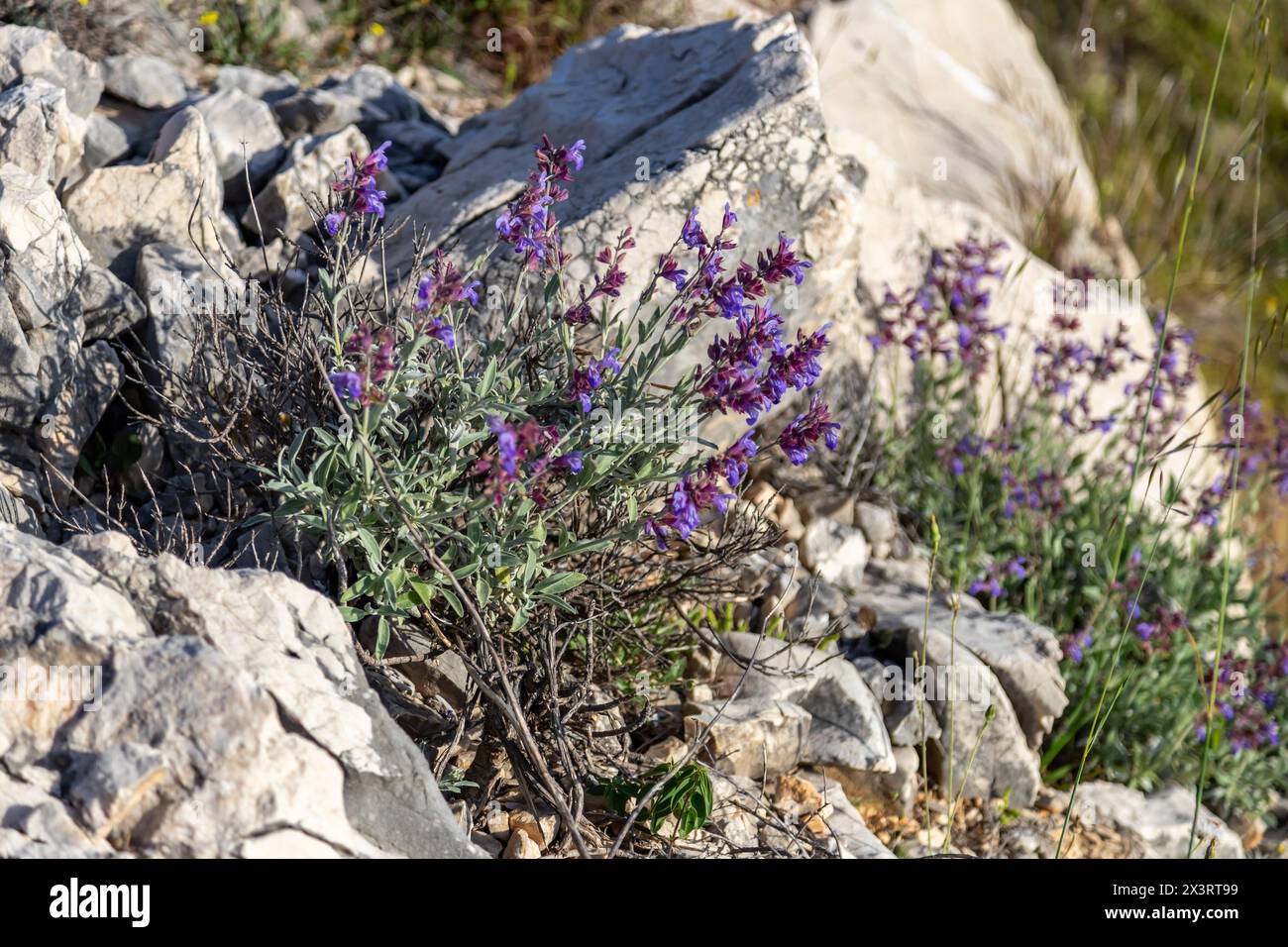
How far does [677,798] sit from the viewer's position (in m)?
2.84

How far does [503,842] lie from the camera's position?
9.70 feet

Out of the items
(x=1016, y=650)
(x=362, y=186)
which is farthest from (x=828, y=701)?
(x=362, y=186)

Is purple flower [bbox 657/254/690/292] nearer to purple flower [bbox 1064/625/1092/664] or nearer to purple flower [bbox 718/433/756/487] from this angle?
purple flower [bbox 718/433/756/487]

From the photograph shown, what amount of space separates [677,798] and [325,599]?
0.91 metres

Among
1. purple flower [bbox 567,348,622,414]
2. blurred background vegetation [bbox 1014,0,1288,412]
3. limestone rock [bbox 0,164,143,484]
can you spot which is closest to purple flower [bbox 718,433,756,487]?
purple flower [bbox 567,348,622,414]

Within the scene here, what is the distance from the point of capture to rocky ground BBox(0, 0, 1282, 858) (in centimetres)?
229

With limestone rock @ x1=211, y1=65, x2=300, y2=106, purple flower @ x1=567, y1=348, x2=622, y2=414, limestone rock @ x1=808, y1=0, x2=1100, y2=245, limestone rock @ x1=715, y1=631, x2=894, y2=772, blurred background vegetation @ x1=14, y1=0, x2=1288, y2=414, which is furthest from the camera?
limestone rock @ x1=808, y1=0, x2=1100, y2=245

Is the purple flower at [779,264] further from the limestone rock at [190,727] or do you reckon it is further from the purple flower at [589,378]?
the limestone rock at [190,727]

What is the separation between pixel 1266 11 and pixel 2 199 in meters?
3.14

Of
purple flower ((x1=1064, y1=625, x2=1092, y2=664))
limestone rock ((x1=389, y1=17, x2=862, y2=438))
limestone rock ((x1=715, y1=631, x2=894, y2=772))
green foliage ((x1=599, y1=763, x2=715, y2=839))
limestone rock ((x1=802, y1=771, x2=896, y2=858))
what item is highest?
limestone rock ((x1=389, y1=17, x2=862, y2=438))

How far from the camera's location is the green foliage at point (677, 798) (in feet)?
9.30

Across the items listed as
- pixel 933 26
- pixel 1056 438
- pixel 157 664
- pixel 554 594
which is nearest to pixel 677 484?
pixel 554 594

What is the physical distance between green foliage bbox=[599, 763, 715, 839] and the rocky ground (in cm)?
12

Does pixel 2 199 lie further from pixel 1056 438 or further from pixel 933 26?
pixel 933 26
